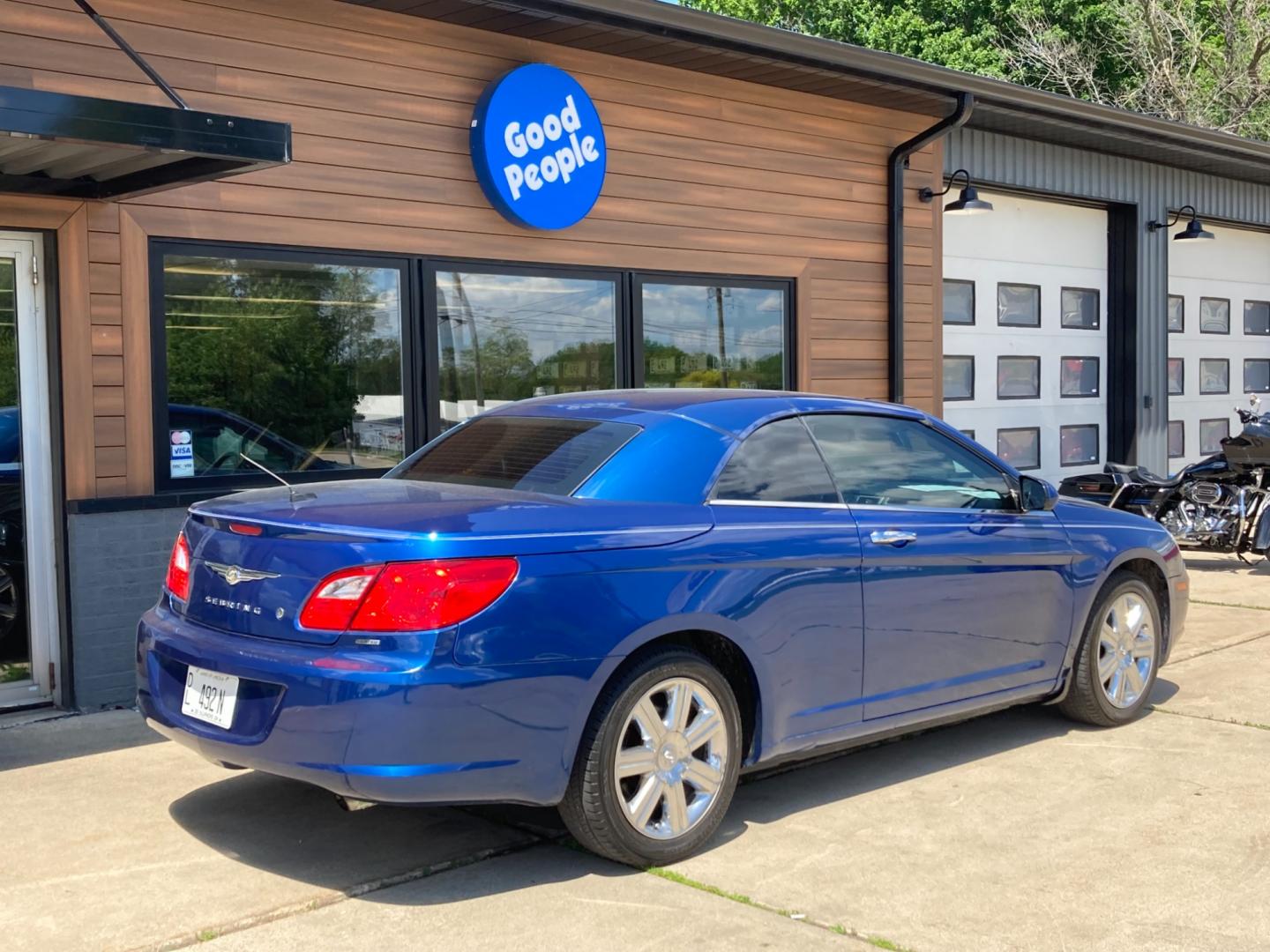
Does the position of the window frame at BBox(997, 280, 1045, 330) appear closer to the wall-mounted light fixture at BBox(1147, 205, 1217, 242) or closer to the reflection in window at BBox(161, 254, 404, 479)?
the wall-mounted light fixture at BBox(1147, 205, 1217, 242)

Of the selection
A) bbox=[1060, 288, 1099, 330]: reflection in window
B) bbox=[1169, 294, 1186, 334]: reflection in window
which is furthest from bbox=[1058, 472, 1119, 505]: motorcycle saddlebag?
bbox=[1169, 294, 1186, 334]: reflection in window

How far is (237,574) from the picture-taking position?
441 centimetres

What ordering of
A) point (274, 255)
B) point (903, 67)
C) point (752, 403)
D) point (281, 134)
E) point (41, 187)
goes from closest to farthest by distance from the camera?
point (752, 403) < point (281, 134) < point (41, 187) < point (274, 255) < point (903, 67)

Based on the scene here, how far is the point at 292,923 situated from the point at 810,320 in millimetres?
7003

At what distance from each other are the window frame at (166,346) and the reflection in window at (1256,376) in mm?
11365

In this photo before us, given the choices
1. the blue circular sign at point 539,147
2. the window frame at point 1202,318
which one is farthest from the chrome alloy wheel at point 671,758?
the window frame at point 1202,318

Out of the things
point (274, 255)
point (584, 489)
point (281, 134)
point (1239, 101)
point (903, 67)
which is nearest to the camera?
point (584, 489)

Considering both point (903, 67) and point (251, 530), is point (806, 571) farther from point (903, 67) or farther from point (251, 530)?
point (903, 67)

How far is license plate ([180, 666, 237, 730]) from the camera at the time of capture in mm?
4285

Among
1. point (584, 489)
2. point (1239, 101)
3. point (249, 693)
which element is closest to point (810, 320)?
point (584, 489)

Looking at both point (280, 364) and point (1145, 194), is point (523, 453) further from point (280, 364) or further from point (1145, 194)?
point (1145, 194)

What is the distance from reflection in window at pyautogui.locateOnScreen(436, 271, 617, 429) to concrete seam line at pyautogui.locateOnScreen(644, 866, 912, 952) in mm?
4261

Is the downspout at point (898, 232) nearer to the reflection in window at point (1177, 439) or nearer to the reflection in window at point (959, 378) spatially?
the reflection in window at point (959, 378)

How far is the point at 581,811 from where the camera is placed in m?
4.35
